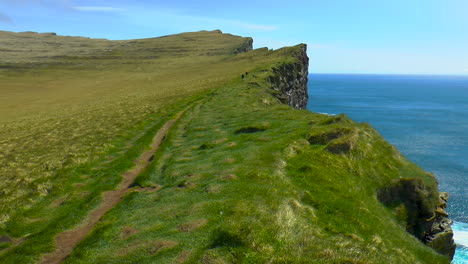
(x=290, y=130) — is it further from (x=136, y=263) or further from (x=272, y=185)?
(x=136, y=263)

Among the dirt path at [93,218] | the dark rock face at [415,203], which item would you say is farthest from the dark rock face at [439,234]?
the dirt path at [93,218]

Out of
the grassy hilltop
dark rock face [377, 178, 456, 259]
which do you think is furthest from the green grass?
dark rock face [377, 178, 456, 259]

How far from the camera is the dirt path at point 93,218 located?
51.8ft

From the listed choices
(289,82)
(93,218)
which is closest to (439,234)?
(93,218)

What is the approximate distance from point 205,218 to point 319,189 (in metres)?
6.86

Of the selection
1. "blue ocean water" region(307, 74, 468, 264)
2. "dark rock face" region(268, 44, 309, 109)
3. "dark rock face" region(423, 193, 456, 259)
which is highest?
"dark rock face" region(268, 44, 309, 109)

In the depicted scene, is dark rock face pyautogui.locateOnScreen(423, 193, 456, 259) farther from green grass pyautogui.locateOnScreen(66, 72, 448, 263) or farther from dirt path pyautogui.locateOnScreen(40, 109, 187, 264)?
dirt path pyautogui.locateOnScreen(40, 109, 187, 264)

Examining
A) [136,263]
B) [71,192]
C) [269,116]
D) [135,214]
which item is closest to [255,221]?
[136,263]

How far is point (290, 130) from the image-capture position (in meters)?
31.7

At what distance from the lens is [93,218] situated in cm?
1931

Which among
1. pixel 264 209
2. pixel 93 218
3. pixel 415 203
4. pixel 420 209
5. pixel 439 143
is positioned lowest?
pixel 439 143

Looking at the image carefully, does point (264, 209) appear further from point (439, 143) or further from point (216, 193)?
point (439, 143)

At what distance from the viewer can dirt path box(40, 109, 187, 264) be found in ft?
51.8

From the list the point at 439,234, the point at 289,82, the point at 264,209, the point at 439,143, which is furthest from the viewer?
the point at 439,143
